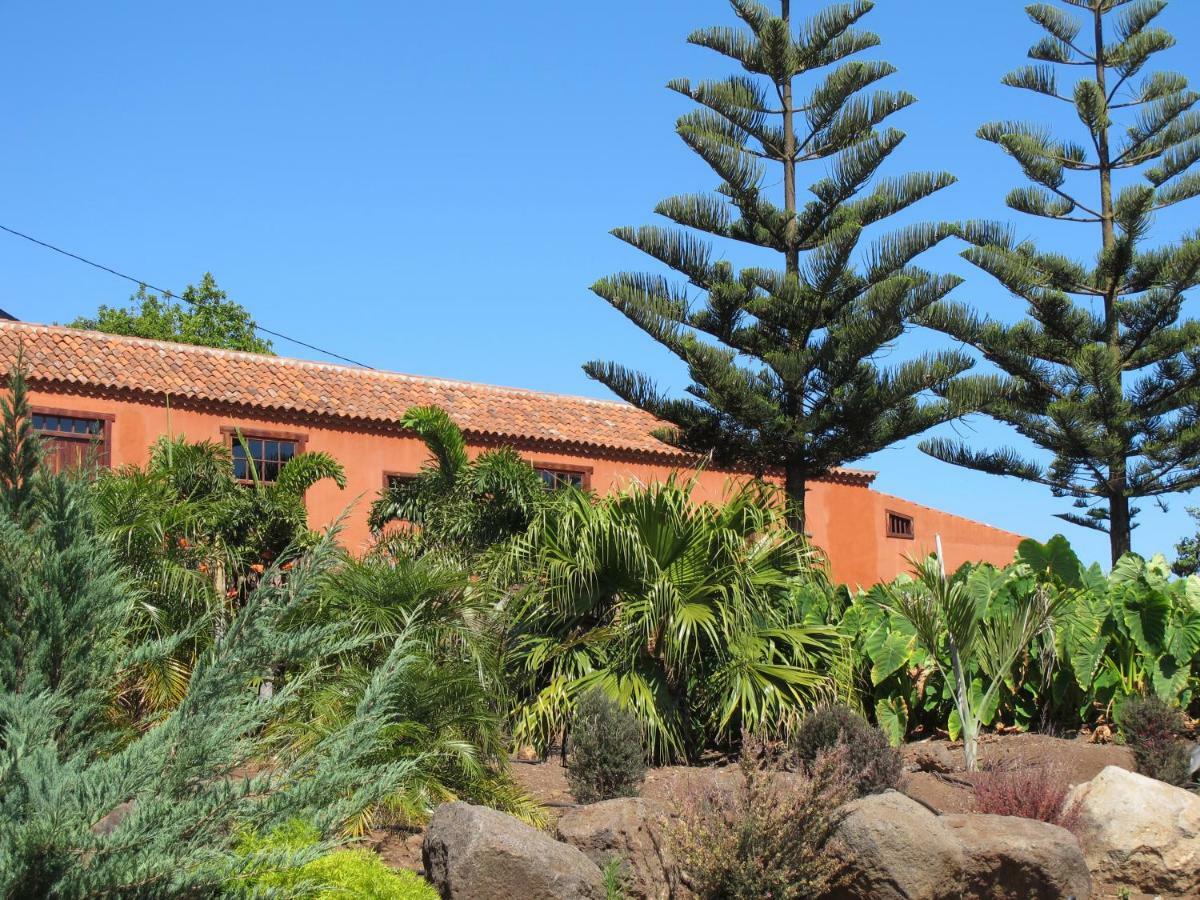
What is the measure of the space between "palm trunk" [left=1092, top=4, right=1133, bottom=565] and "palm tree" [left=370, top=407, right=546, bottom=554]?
1026 centimetres

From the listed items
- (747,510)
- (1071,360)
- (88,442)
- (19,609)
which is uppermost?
(1071,360)

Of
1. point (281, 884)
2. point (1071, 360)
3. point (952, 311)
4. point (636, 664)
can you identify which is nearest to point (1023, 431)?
point (1071, 360)

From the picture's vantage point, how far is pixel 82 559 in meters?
3.92

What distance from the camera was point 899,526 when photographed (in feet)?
78.0

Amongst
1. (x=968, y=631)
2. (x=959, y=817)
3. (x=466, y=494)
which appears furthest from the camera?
(x=466, y=494)

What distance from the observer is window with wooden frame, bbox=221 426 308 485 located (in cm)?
1661

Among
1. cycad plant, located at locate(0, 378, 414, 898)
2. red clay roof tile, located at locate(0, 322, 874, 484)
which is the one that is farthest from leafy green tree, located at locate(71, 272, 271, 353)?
cycad plant, located at locate(0, 378, 414, 898)

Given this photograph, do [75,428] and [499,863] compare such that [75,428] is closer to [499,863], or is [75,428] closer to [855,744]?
[855,744]

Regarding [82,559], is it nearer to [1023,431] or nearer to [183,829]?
[183,829]

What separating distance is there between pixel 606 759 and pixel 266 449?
10.2m

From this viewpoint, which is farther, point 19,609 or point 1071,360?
point 1071,360

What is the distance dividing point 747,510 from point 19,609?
7221 mm

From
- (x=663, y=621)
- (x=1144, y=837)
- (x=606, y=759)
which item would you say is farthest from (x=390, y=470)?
(x=1144, y=837)

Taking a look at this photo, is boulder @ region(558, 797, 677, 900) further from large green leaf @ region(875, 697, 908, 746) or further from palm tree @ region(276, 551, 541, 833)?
large green leaf @ region(875, 697, 908, 746)
